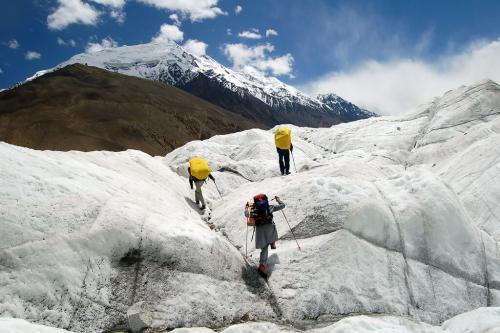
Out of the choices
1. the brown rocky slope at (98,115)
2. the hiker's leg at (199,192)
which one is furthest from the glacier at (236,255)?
the brown rocky slope at (98,115)

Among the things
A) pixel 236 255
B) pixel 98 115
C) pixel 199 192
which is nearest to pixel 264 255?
pixel 236 255

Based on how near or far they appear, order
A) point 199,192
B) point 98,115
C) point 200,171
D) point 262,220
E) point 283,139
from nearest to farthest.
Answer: point 262,220, point 200,171, point 199,192, point 283,139, point 98,115

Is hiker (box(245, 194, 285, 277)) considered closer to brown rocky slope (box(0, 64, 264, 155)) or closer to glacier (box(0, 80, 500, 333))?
glacier (box(0, 80, 500, 333))

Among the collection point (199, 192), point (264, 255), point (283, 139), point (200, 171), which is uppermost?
point (283, 139)

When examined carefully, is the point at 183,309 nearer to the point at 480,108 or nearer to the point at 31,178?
the point at 31,178

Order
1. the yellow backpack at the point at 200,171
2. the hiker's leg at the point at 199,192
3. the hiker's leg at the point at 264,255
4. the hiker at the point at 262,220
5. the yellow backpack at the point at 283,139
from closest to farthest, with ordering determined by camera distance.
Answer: the hiker's leg at the point at 264,255 < the hiker at the point at 262,220 < the yellow backpack at the point at 200,171 < the hiker's leg at the point at 199,192 < the yellow backpack at the point at 283,139

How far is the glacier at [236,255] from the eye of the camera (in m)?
9.45

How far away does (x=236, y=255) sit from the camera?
464 inches

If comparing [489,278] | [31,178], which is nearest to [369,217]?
[489,278]

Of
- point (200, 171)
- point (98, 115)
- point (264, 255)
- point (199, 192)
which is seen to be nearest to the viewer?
point (264, 255)

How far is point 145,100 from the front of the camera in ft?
415

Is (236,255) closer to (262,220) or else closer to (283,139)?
(262,220)

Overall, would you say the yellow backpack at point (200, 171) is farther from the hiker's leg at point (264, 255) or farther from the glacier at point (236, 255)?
the hiker's leg at point (264, 255)

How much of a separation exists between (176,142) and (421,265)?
98570 mm
